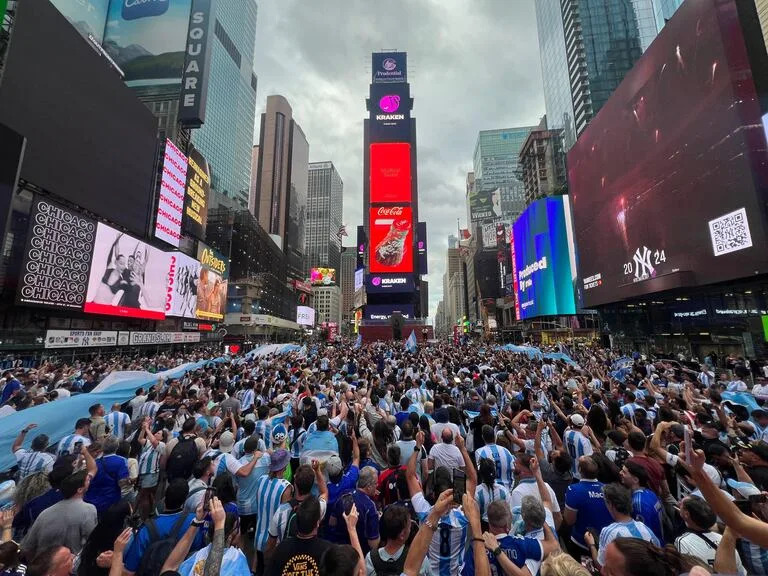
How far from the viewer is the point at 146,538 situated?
293cm

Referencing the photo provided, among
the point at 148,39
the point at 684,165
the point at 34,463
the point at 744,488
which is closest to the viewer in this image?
the point at 744,488

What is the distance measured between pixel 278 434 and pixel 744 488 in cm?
584

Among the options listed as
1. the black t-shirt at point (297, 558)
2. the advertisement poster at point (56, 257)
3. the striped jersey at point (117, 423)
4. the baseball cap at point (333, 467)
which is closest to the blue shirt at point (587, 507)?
the baseball cap at point (333, 467)

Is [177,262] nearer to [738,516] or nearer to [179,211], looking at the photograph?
[179,211]

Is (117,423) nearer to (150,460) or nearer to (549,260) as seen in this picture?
(150,460)

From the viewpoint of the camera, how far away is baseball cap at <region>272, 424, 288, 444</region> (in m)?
5.55

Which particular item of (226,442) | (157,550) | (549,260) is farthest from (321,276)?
(157,550)

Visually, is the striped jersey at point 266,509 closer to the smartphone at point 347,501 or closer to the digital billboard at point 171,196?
the smartphone at point 347,501

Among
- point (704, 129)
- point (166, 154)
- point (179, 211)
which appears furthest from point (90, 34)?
point (704, 129)

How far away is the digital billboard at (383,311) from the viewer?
68319 millimetres

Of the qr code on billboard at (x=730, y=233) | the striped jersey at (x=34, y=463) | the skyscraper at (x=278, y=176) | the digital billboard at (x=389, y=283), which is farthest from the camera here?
the skyscraper at (x=278, y=176)

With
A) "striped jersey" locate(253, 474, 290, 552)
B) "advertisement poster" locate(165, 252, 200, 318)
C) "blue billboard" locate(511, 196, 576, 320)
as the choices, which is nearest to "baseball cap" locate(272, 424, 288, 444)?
"striped jersey" locate(253, 474, 290, 552)

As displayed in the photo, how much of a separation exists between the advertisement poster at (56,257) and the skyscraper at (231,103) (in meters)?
72.2

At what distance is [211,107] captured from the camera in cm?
8975
